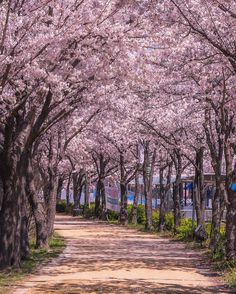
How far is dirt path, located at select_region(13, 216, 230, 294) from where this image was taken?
12312 mm

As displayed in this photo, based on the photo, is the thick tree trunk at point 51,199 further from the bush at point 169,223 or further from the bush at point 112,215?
the bush at point 112,215

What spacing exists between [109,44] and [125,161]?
34.8 metres

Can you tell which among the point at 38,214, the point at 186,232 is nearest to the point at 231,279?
the point at 38,214

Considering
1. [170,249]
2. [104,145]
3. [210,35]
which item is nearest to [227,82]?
[210,35]

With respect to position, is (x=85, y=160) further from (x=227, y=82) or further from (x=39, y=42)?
(x=39, y=42)

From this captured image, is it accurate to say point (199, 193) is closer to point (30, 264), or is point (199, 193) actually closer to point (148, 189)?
point (148, 189)

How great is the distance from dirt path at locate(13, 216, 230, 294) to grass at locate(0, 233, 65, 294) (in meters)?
0.27

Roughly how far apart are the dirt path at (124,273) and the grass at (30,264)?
0.88ft

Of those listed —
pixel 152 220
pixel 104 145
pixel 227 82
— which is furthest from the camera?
pixel 104 145

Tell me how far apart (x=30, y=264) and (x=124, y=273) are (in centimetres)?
302

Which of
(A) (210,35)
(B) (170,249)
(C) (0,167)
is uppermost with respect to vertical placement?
(A) (210,35)

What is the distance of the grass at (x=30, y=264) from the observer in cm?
1324

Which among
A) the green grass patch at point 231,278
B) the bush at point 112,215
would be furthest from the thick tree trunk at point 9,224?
the bush at point 112,215

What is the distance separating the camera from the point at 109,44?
1336cm
